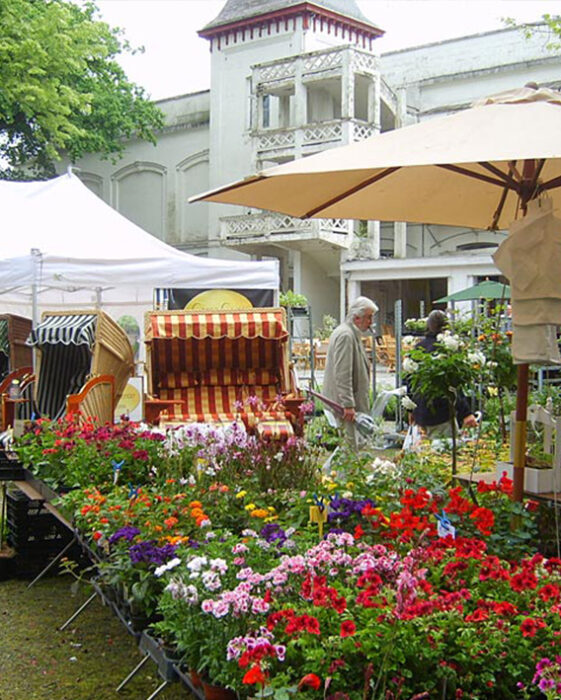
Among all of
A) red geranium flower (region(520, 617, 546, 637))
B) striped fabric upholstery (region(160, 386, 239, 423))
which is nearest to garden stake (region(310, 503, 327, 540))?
red geranium flower (region(520, 617, 546, 637))

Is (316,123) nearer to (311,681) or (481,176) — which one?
(481,176)

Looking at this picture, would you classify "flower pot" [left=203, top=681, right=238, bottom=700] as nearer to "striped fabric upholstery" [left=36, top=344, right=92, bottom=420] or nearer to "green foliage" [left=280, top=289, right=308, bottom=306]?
"striped fabric upholstery" [left=36, top=344, right=92, bottom=420]

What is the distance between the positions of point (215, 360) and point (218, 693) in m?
7.38

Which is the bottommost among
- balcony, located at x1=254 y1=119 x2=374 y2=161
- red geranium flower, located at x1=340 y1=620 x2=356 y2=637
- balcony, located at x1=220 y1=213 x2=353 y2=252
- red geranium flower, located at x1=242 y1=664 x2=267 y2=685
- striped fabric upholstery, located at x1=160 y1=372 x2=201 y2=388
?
red geranium flower, located at x1=242 y1=664 x2=267 y2=685

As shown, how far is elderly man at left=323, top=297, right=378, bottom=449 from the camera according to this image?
23.2 ft

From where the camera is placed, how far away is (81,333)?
8984 mm

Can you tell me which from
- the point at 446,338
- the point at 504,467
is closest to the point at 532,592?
the point at 504,467

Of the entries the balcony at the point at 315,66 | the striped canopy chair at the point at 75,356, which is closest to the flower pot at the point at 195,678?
the striped canopy chair at the point at 75,356

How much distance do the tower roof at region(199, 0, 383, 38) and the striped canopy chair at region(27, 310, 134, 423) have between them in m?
20.1

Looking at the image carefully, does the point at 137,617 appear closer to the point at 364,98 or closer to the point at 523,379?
the point at 523,379

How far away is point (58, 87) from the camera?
74.1 ft

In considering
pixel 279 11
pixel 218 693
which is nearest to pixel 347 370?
pixel 218 693

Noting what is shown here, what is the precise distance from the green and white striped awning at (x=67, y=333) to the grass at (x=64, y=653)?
3.80m

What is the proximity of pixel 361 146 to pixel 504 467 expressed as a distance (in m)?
2.02
